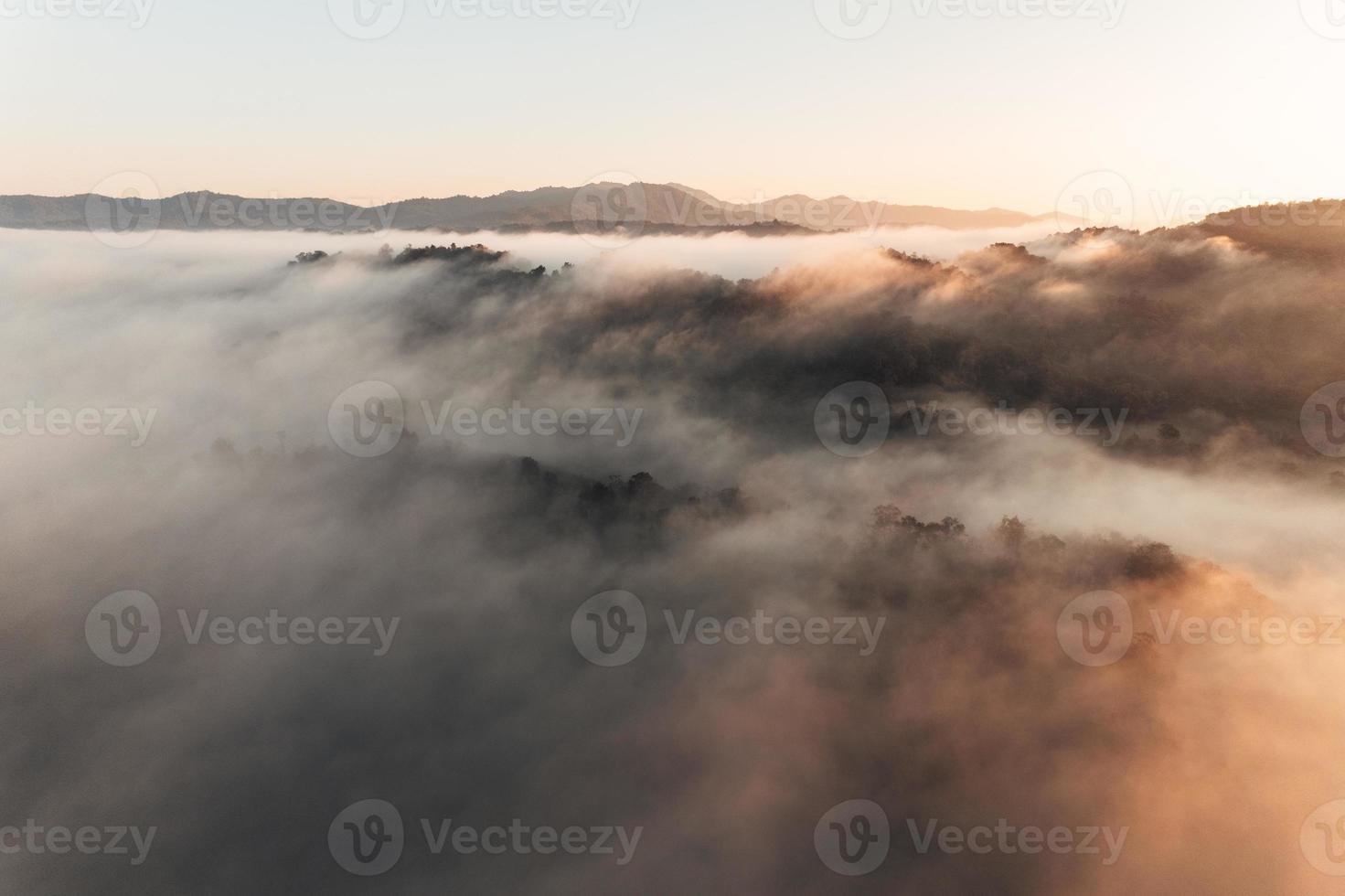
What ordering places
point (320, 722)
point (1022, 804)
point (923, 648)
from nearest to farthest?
point (1022, 804)
point (923, 648)
point (320, 722)

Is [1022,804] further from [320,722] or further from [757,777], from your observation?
[320,722]

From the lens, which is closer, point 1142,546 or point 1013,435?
point 1142,546

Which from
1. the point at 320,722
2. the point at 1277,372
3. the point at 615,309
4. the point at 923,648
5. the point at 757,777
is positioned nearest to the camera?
the point at 757,777

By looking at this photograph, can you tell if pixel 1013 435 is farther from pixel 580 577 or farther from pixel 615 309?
pixel 615 309

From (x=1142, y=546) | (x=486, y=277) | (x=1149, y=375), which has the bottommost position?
(x=1142, y=546)

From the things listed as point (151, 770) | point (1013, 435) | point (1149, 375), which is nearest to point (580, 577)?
point (151, 770)

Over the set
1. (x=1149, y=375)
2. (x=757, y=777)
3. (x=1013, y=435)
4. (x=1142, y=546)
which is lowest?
(x=757, y=777)

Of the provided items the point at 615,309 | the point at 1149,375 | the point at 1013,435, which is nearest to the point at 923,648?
the point at 1013,435

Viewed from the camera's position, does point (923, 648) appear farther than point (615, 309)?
No

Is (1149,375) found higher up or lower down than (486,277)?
lower down
